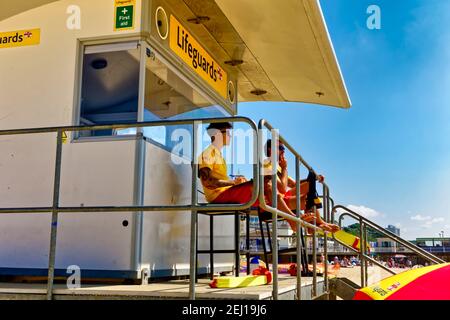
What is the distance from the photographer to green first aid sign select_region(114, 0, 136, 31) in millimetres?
4516

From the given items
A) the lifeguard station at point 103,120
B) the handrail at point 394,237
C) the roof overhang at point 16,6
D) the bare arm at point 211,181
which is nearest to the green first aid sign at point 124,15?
the lifeguard station at point 103,120

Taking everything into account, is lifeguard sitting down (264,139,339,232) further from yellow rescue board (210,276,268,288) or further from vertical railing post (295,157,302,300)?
yellow rescue board (210,276,268,288)

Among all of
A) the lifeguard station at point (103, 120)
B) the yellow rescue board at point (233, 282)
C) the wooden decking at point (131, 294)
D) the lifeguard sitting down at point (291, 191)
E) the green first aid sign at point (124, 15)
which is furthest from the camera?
the lifeguard sitting down at point (291, 191)

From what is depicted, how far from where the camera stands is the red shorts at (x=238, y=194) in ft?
13.9

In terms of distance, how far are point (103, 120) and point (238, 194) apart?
138 centimetres

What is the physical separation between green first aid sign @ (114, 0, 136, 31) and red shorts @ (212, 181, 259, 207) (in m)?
1.62

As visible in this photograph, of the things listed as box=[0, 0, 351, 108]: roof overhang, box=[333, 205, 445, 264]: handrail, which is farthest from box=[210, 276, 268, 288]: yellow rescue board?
box=[333, 205, 445, 264]: handrail

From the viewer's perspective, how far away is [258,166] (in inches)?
127

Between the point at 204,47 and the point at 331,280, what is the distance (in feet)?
10.7

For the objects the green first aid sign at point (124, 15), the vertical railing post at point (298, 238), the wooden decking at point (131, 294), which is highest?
the green first aid sign at point (124, 15)

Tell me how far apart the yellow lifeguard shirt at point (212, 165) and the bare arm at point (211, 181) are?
0.09ft

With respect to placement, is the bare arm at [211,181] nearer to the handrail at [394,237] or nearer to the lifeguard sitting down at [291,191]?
the lifeguard sitting down at [291,191]
